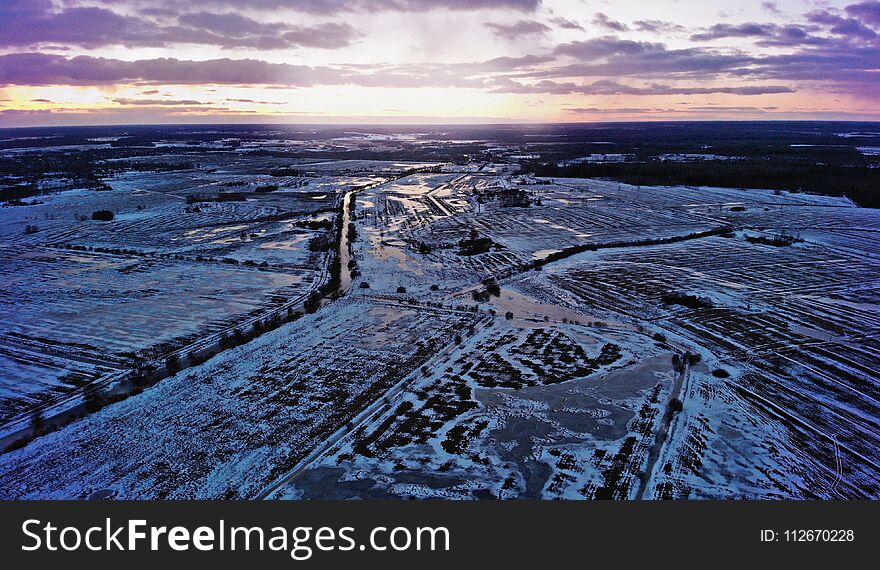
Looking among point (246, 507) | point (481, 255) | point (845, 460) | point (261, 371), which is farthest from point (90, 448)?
point (481, 255)

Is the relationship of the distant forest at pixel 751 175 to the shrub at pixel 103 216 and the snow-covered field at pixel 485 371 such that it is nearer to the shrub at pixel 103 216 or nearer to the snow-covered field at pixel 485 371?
the snow-covered field at pixel 485 371

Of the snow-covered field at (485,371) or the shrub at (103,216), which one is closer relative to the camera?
the snow-covered field at (485,371)

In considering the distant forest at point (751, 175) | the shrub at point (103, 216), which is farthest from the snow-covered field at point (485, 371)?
the distant forest at point (751, 175)

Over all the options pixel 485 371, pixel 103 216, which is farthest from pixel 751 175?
pixel 103 216

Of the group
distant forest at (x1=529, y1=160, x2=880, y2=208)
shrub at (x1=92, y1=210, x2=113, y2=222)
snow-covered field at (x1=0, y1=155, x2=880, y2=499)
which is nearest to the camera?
snow-covered field at (x1=0, y1=155, x2=880, y2=499)

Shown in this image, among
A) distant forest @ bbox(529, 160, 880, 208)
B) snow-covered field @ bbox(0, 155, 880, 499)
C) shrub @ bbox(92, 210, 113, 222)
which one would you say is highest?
distant forest @ bbox(529, 160, 880, 208)

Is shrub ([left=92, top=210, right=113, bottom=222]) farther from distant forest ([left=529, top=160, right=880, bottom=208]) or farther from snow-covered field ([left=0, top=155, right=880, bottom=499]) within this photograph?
distant forest ([left=529, top=160, right=880, bottom=208])

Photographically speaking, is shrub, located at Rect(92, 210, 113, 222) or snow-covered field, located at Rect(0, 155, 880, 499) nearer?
snow-covered field, located at Rect(0, 155, 880, 499)

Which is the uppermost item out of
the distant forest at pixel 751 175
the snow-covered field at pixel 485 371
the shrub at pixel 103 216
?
the distant forest at pixel 751 175

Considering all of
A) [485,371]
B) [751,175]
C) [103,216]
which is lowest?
[485,371]

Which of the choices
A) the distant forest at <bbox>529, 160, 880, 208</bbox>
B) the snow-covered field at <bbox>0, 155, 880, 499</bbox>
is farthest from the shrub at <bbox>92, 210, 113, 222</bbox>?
the distant forest at <bbox>529, 160, 880, 208</bbox>

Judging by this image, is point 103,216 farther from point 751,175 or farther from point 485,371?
point 751,175
